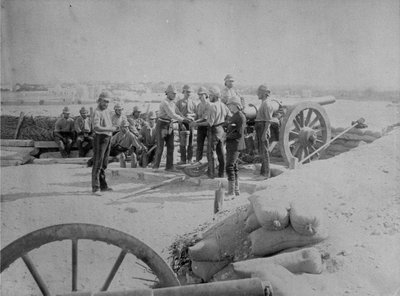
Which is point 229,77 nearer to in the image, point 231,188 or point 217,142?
point 217,142

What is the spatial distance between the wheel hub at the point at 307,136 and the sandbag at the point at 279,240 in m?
5.27

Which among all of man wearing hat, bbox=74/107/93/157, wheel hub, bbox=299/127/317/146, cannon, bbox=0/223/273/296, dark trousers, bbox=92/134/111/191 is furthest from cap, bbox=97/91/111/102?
man wearing hat, bbox=74/107/93/157

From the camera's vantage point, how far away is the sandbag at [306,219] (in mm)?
3992

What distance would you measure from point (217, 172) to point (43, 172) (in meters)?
4.34

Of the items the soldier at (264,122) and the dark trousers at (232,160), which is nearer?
the dark trousers at (232,160)

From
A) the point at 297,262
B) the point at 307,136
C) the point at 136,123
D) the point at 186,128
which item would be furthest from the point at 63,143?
the point at 297,262

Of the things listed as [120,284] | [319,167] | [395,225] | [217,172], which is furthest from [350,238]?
[217,172]

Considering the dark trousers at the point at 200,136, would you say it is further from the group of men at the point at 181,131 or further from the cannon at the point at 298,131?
the cannon at the point at 298,131

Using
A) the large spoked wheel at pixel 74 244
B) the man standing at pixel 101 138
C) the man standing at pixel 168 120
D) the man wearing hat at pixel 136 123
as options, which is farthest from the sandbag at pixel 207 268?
the man wearing hat at pixel 136 123

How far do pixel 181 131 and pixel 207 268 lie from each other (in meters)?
6.26

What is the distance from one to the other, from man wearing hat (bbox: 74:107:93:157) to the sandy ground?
12.7ft

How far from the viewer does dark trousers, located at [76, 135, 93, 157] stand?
1317 centimetres

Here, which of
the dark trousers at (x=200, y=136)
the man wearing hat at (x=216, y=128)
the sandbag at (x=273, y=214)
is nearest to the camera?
the sandbag at (x=273, y=214)

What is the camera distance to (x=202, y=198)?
769 cm
